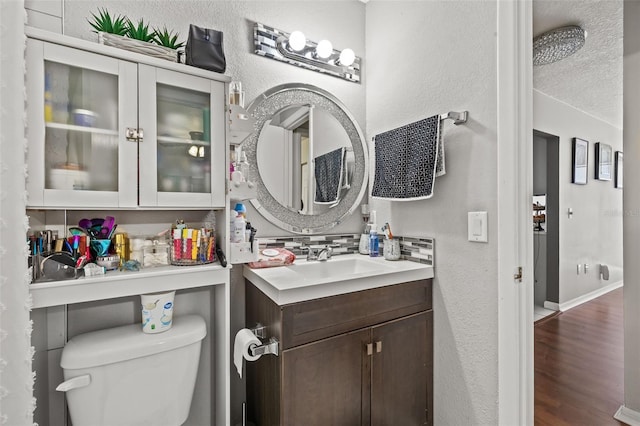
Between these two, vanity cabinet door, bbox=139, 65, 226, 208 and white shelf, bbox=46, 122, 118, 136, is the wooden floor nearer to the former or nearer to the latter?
vanity cabinet door, bbox=139, 65, 226, 208

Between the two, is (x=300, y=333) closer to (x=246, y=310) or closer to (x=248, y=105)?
(x=246, y=310)

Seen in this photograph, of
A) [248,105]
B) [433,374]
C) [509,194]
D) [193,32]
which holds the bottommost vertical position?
[433,374]

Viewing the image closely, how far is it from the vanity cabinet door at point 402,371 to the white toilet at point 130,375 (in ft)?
2.53

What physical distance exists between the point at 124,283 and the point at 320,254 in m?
0.93

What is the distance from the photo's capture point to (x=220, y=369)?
133cm

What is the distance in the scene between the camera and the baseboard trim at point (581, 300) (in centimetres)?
311

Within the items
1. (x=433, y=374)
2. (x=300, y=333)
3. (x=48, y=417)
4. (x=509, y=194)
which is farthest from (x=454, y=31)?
(x=48, y=417)

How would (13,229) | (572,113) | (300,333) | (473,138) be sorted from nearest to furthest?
(13,229) → (300,333) → (473,138) → (572,113)

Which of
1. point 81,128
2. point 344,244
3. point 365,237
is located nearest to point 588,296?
point 365,237

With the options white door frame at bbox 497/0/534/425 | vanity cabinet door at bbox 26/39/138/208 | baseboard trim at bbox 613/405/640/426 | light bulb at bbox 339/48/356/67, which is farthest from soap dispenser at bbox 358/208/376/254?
baseboard trim at bbox 613/405/640/426

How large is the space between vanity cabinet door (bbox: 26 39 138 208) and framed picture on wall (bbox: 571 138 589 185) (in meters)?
3.86

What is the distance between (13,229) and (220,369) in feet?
3.03

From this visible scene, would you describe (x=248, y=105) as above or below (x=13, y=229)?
above

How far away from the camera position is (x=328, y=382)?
3.81 ft
